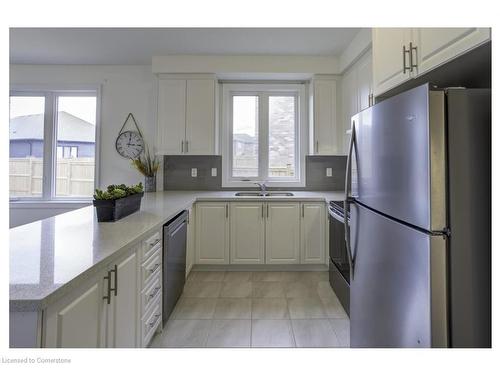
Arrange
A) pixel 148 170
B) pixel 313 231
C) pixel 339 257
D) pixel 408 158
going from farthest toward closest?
pixel 148 170, pixel 313 231, pixel 339 257, pixel 408 158

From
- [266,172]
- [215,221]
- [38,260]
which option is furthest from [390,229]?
[266,172]

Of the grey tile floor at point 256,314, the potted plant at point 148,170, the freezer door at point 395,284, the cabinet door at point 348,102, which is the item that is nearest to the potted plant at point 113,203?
the grey tile floor at point 256,314

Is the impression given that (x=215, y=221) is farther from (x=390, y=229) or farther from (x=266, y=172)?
(x=390, y=229)

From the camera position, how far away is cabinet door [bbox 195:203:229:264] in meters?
3.12

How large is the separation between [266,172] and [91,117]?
2.51 metres

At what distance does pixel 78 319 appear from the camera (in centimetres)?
96

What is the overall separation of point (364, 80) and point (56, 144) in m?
3.92

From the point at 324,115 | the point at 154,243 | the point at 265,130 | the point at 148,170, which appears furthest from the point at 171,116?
the point at 154,243

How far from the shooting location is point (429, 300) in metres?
0.94

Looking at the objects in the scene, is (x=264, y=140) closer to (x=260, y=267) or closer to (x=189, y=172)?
(x=189, y=172)

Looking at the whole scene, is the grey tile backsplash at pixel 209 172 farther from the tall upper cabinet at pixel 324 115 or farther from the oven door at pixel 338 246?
the oven door at pixel 338 246

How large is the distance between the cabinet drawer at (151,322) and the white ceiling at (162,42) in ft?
8.26

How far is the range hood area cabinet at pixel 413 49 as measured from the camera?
1040mm

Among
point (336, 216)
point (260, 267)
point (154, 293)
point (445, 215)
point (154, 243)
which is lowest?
point (260, 267)
